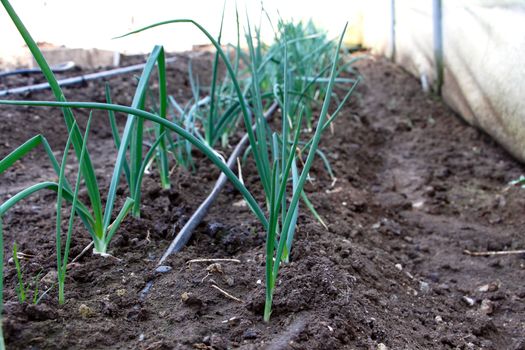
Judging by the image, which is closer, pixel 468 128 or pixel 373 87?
pixel 468 128

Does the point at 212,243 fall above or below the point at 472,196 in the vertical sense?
above

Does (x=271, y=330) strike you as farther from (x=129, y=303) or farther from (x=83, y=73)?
(x=83, y=73)

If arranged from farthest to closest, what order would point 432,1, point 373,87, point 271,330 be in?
point 373,87 → point 432,1 → point 271,330

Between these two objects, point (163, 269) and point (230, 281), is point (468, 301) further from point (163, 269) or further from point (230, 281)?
point (163, 269)

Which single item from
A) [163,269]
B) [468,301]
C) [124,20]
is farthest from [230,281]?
[124,20]

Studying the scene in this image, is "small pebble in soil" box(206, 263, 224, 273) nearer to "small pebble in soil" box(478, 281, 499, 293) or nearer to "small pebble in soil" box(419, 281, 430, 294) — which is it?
"small pebble in soil" box(419, 281, 430, 294)

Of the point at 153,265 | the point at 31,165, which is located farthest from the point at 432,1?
the point at 153,265

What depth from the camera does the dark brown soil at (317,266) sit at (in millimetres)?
1129

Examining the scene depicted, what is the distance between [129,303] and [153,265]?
19cm

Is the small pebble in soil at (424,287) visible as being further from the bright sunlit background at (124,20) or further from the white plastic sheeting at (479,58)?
the bright sunlit background at (124,20)

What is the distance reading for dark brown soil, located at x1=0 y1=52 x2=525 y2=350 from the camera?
1.13 metres

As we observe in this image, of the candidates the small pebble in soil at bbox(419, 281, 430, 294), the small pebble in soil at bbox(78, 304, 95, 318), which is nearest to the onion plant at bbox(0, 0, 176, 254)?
the small pebble in soil at bbox(78, 304, 95, 318)

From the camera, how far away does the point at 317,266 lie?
134 cm

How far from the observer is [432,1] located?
3449 millimetres
